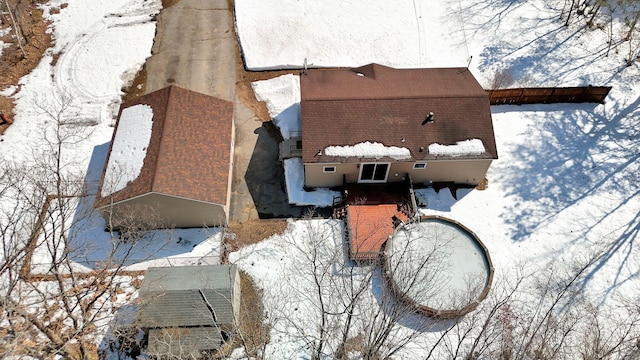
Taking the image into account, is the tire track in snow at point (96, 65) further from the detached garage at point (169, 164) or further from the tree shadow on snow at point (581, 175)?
the tree shadow on snow at point (581, 175)

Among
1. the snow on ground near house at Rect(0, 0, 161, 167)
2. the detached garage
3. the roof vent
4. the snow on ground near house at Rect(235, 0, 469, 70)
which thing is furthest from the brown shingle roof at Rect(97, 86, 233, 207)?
the roof vent

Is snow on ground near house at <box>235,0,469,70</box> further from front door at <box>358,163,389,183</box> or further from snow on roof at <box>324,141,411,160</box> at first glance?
front door at <box>358,163,389,183</box>

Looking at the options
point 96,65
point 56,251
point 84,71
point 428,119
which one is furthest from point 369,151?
point 84,71

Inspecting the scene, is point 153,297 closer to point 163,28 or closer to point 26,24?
point 163,28

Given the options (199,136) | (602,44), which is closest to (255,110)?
(199,136)

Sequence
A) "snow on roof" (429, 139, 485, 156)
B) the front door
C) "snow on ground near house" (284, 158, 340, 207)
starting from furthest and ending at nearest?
"snow on ground near house" (284, 158, 340, 207), the front door, "snow on roof" (429, 139, 485, 156)

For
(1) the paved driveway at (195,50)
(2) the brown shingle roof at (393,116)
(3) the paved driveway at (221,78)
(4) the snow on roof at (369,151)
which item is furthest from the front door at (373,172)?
(1) the paved driveway at (195,50)
